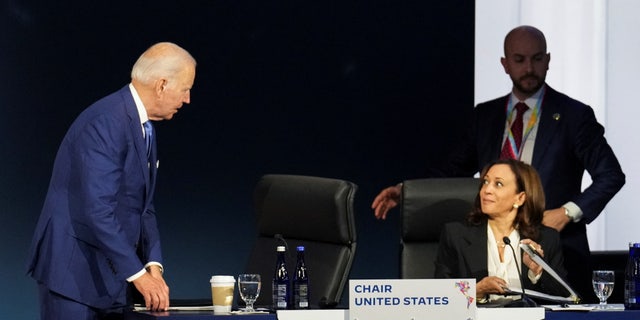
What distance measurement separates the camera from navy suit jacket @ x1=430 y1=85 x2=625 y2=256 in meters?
5.31

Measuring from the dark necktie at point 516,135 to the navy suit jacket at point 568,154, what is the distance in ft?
0.13

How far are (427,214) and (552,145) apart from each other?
0.90 m

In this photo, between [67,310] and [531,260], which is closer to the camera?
[67,310]

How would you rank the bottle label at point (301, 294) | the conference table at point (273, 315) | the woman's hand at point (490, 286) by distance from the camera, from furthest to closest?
the woman's hand at point (490, 286), the bottle label at point (301, 294), the conference table at point (273, 315)

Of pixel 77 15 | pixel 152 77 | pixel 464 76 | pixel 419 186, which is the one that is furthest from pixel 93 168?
pixel 464 76

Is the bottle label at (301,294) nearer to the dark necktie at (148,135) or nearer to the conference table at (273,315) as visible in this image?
the conference table at (273,315)

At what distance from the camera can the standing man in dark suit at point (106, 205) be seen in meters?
3.95

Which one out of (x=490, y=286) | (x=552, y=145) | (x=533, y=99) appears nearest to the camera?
(x=490, y=286)

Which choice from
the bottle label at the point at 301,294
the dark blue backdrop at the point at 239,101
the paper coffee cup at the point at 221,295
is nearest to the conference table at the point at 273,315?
the paper coffee cup at the point at 221,295

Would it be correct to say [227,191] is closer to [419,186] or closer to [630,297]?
[419,186]

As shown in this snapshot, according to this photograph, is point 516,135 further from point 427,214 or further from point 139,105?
point 139,105

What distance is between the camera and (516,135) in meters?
5.50

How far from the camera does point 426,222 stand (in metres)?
4.84

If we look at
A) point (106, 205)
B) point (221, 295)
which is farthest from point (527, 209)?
point (106, 205)
